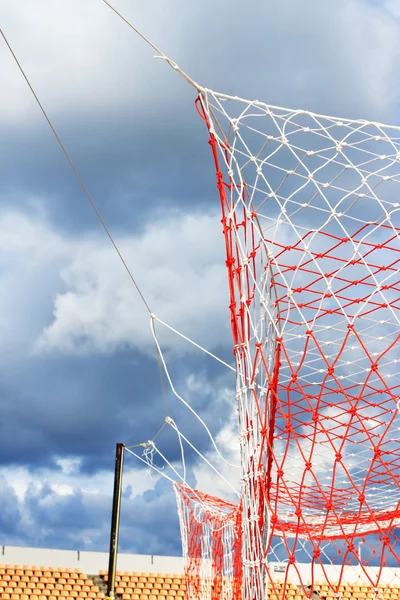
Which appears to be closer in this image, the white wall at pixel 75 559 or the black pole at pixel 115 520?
the black pole at pixel 115 520

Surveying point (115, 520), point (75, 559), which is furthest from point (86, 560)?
point (115, 520)

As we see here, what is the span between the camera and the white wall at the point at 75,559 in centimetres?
2567

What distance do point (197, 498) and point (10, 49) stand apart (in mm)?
7982

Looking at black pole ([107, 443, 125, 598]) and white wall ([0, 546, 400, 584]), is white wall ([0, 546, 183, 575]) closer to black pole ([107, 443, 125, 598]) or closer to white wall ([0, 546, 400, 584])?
white wall ([0, 546, 400, 584])

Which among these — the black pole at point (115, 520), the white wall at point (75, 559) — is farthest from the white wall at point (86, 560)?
the black pole at point (115, 520)

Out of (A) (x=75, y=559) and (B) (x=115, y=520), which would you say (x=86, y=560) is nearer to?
(A) (x=75, y=559)

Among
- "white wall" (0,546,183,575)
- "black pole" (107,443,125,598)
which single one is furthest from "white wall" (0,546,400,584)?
"black pole" (107,443,125,598)

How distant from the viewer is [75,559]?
26016 millimetres

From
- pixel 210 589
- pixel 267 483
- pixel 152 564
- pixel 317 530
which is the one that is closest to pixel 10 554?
pixel 152 564

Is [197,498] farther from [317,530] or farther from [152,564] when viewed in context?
[152,564]

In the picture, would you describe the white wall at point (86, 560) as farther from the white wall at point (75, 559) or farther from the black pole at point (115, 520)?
the black pole at point (115, 520)

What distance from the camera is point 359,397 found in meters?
8.34

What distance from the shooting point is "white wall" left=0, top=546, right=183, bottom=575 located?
25672 millimetres

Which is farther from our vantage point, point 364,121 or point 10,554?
point 10,554
